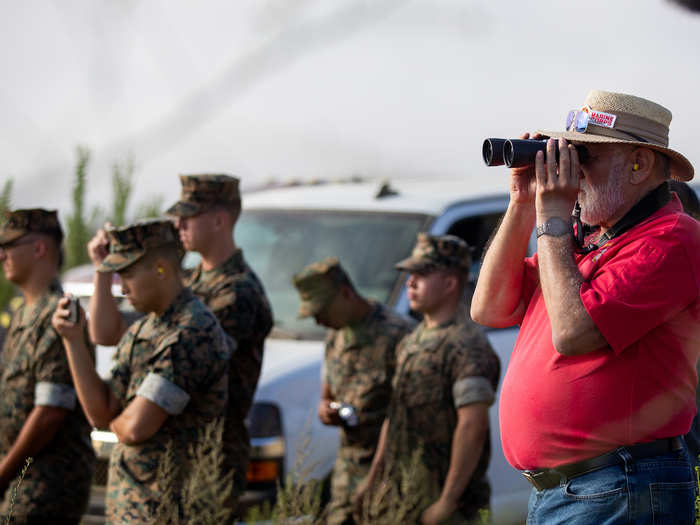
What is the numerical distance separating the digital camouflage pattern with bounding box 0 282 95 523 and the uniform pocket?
108 inches

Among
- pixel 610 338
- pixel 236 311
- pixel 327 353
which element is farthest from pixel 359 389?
pixel 610 338

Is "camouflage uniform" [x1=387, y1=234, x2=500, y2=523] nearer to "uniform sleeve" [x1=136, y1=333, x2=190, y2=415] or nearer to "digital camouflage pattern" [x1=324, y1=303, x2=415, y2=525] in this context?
"digital camouflage pattern" [x1=324, y1=303, x2=415, y2=525]

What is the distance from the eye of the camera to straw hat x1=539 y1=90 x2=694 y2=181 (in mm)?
2775

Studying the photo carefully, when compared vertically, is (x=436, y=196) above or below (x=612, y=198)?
below

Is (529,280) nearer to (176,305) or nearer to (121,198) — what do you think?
(176,305)

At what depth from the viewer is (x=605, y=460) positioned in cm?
260

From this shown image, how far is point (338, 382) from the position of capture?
16.8 feet

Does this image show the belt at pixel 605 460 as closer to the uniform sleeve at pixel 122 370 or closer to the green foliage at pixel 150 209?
the uniform sleeve at pixel 122 370

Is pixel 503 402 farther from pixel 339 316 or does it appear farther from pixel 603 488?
pixel 339 316

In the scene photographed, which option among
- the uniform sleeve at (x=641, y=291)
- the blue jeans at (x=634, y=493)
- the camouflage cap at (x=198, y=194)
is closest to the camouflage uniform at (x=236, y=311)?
the camouflage cap at (x=198, y=194)

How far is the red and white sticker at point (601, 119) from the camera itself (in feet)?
9.20

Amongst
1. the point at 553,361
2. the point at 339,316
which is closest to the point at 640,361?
the point at 553,361

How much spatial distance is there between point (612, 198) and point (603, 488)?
2.49 ft

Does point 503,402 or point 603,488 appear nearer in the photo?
point 603,488
